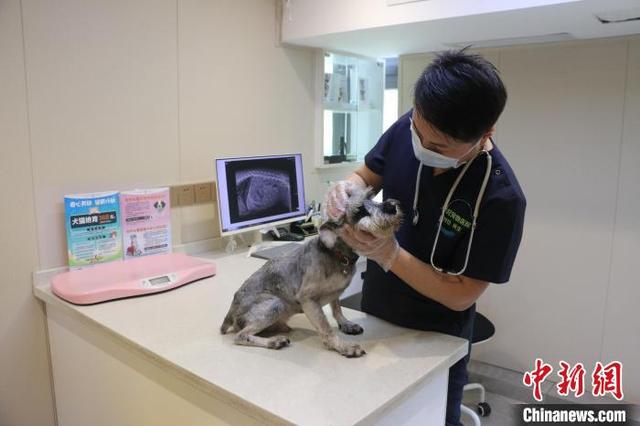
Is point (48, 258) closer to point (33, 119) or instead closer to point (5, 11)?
point (33, 119)

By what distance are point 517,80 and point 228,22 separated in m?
1.59

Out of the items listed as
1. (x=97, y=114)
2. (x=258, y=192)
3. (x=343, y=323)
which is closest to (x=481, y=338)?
(x=343, y=323)

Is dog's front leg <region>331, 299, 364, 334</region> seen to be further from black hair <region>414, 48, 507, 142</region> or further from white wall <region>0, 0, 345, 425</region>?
white wall <region>0, 0, 345, 425</region>

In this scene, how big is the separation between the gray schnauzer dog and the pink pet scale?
19.9 inches

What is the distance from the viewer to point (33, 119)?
5.74 ft

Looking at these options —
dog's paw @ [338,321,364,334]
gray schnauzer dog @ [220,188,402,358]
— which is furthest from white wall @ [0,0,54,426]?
dog's paw @ [338,321,364,334]

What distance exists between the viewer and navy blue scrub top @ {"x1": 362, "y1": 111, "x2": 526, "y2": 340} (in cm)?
113

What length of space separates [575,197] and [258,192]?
5.53 feet

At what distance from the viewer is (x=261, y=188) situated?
2.40 metres

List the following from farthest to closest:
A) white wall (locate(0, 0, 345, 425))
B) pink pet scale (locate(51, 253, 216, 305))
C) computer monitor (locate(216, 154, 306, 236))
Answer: computer monitor (locate(216, 154, 306, 236))
white wall (locate(0, 0, 345, 425))
pink pet scale (locate(51, 253, 216, 305))

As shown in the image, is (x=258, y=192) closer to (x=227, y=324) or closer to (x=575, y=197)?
(x=227, y=324)

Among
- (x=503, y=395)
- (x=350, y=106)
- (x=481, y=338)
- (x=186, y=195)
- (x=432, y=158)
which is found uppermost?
(x=350, y=106)

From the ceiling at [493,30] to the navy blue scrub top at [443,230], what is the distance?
954 millimetres

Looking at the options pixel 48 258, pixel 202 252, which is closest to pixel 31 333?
pixel 48 258
